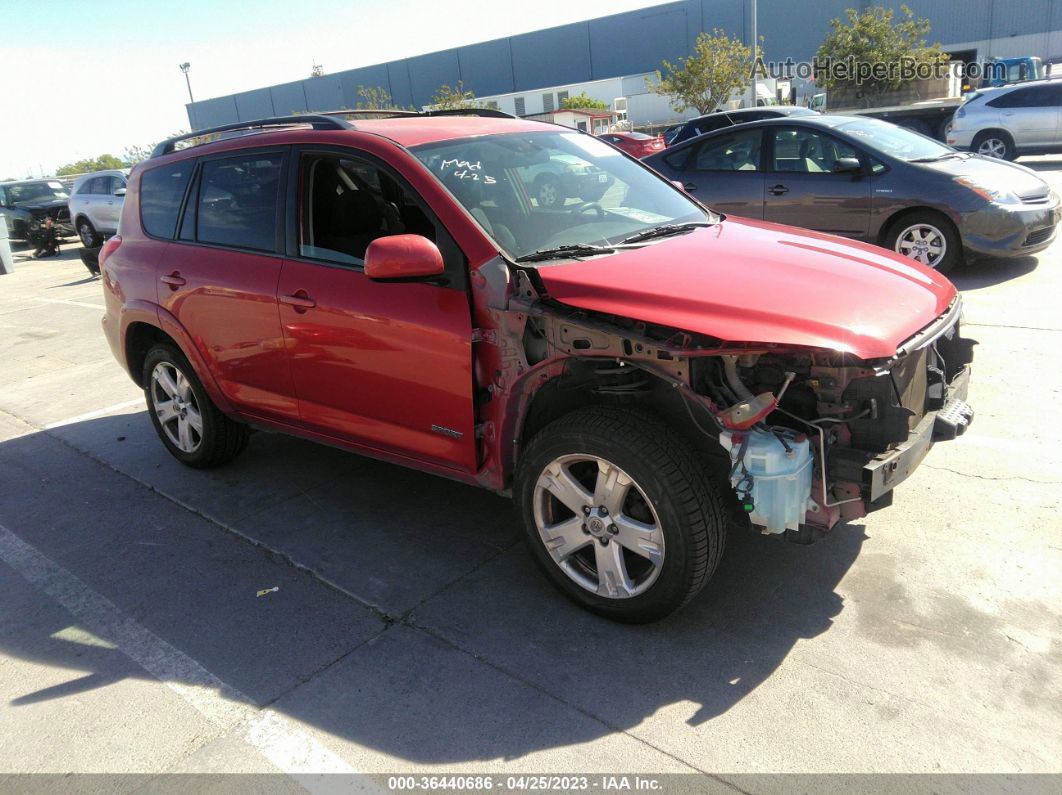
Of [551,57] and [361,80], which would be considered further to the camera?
[361,80]

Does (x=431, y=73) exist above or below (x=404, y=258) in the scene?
above

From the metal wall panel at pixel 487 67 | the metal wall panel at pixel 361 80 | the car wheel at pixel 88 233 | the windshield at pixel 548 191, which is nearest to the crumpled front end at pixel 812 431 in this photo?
the windshield at pixel 548 191

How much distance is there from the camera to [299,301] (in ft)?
12.8

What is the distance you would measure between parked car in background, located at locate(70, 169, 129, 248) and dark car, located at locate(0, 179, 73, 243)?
2.00 m

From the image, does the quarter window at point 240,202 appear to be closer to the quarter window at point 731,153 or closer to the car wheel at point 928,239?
the quarter window at point 731,153

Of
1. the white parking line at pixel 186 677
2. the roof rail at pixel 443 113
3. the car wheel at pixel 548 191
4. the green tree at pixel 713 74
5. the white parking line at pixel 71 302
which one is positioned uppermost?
the green tree at pixel 713 74

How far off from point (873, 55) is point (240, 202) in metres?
34.2

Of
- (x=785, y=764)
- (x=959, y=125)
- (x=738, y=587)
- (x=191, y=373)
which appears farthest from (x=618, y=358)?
(x=959, y=125)

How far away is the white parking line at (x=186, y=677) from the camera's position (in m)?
2.63

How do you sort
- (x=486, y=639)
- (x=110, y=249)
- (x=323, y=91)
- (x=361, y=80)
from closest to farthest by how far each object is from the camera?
1. (x=486, y=639)
2. (x=110, y=249)
3. (x=361, y=80)
4. (x=323, y=91)

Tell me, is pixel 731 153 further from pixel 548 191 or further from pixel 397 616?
pixel 397 616

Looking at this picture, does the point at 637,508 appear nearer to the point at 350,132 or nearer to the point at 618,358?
the point at 618,358

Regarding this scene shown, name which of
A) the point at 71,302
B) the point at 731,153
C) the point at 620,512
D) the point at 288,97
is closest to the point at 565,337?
the point at 620,512

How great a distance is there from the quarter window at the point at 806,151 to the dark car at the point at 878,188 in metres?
0.01
